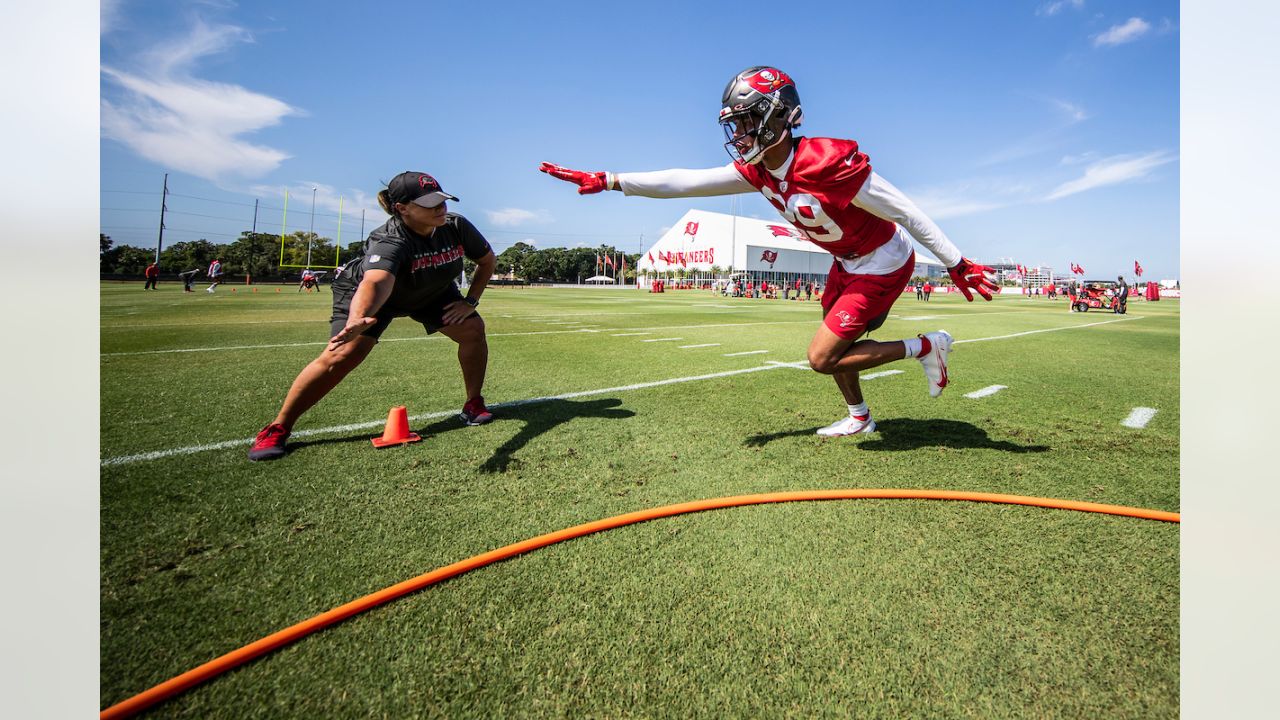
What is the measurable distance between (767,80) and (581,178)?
155 cm

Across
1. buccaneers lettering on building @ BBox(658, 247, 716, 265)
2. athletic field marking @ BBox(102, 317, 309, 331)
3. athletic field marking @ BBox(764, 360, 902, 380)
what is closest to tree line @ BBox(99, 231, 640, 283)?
buccaneers lettering on building @ BBox(658, 247, 716, 265)

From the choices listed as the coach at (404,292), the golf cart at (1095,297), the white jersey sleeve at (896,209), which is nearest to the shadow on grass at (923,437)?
the white jersey sleeve at (896,209)

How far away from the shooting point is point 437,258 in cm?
429

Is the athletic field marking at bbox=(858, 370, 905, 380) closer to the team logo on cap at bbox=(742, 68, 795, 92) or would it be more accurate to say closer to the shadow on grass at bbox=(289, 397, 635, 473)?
the shadow on grass at bbox=(289, 397, 635, 473)

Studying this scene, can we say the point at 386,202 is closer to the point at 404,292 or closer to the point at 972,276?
the point at 404,292

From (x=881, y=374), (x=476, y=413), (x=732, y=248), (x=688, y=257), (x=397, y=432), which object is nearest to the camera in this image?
(x=397, y=432)

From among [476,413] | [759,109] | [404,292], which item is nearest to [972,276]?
[759,109]

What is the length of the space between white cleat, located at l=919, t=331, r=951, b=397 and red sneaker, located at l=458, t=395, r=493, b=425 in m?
3.48

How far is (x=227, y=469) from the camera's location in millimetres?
3246

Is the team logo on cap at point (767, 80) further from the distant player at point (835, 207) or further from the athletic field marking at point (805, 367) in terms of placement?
the athletic field marking at point (805, 367)

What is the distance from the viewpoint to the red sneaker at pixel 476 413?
445 cm

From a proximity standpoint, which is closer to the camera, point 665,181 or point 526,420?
point 665,181
